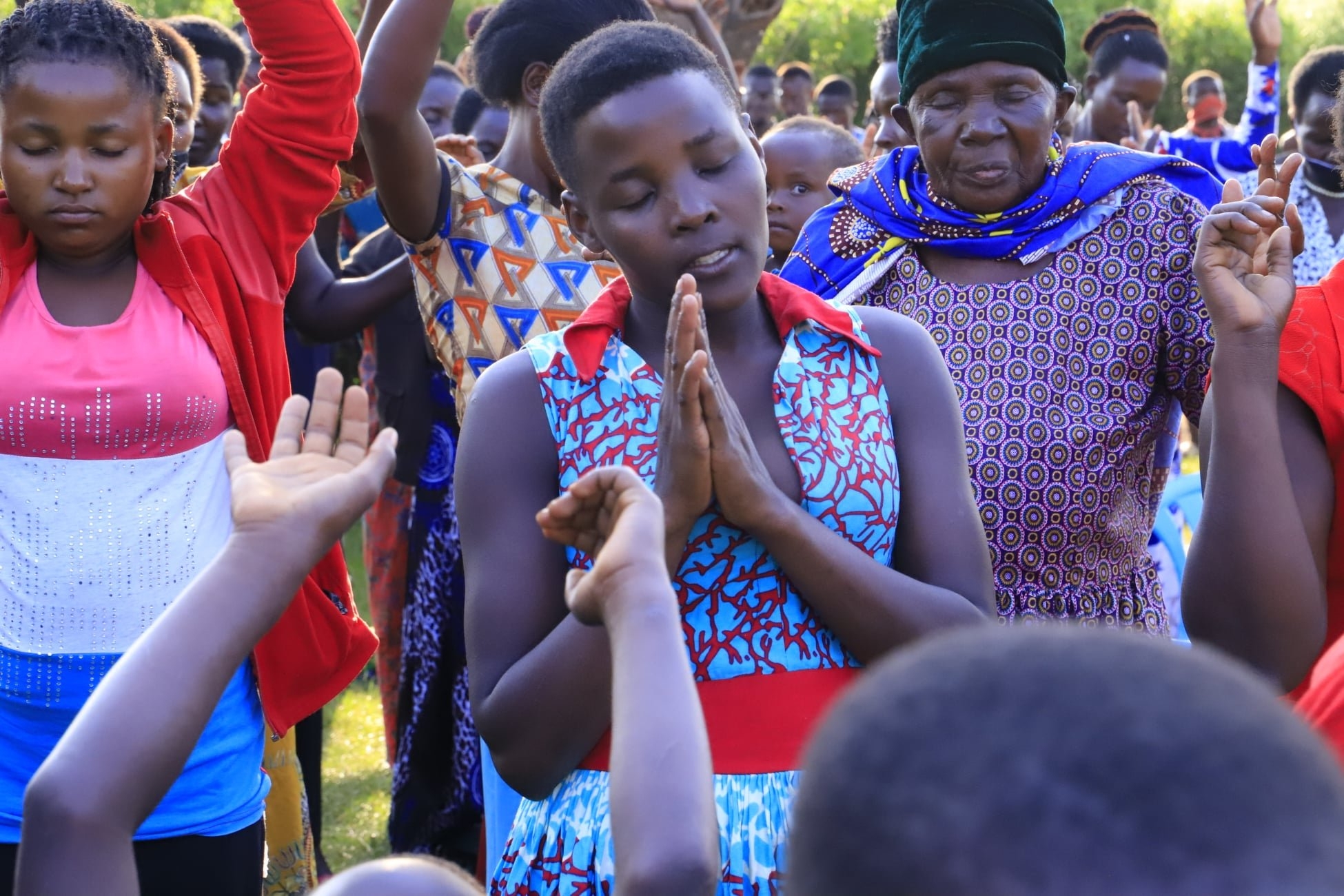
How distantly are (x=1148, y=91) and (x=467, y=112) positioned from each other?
12.9 ft

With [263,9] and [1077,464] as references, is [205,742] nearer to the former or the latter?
[263,9]

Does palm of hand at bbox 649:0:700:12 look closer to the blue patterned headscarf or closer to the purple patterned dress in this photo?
the blue patterned headscarf

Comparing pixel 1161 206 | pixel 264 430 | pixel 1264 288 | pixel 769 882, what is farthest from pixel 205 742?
pixel 1161 206

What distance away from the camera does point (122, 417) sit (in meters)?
2.42

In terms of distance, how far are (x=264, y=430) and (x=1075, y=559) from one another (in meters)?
1.53

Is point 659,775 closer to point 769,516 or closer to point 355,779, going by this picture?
point 769,516

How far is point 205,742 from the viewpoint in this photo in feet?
7.93

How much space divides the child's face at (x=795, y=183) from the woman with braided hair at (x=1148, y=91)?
2455mm

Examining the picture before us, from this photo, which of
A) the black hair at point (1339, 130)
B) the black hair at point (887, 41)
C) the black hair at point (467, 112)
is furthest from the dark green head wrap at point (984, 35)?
the black hair at point (467, 112)

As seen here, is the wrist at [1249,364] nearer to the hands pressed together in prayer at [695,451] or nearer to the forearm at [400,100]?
the hands pressed together in prayer at [695,451]

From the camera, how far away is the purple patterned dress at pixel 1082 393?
277 centimetres

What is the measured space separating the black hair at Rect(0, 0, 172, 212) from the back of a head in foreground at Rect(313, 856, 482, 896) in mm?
1605

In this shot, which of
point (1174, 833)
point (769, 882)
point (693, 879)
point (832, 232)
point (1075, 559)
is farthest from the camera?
point (832, 232)

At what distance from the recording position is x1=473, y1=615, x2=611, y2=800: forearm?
1.84 meters
